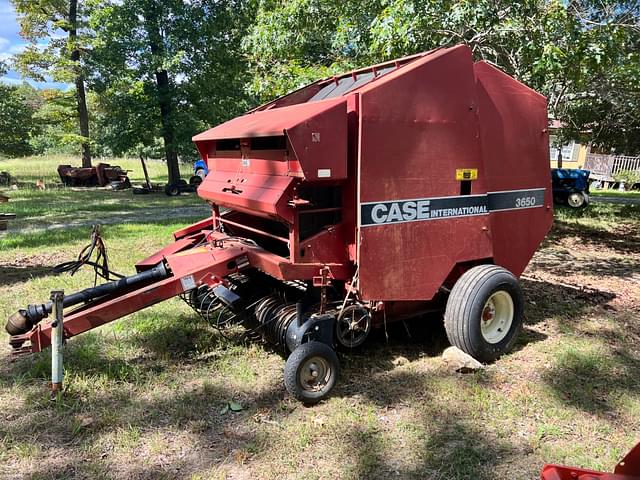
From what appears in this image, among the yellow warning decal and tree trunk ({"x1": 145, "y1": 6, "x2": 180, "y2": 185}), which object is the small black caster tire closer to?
tree trunk ({"x1": 145, "y1": 6, "x2": 180, "y2": 185})

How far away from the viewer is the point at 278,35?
830cm

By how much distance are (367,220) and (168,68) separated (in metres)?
15.3

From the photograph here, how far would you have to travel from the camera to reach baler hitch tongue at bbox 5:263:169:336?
3.26 m

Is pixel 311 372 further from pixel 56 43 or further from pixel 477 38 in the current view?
pixel 56 43

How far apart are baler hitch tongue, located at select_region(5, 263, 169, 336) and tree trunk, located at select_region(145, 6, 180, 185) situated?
1495 cm

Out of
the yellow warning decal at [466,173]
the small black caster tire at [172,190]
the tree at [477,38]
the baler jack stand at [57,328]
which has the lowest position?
the baler jack stand at [57,328]

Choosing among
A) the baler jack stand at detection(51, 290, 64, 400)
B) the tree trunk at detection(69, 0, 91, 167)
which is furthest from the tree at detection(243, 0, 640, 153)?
the tree trunk at detection(69, 0, 91, 167)

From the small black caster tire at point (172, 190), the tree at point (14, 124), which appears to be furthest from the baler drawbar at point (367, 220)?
the tree at point (14, 124)

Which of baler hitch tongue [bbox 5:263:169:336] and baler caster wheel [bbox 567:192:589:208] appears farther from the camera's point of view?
baler caster wheel [bbox 567:192:589:208]

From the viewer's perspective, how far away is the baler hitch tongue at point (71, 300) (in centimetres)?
326

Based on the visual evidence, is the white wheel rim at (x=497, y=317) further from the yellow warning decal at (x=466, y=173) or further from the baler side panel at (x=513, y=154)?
the yellow warning decal at (x=466, y=173)

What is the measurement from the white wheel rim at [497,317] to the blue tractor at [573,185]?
1134 centimetres

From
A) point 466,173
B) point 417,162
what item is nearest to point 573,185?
point 466,173

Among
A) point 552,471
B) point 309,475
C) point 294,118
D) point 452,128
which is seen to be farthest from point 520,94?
point 309,475
